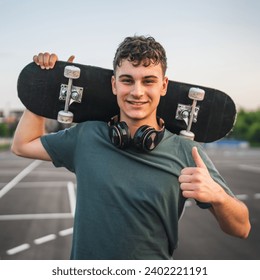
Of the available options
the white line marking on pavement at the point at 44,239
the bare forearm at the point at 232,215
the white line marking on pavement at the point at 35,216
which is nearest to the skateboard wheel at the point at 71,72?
the bare forearm at the point at 232,215

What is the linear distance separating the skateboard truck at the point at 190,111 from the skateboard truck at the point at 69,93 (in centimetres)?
55

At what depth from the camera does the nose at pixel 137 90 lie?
4.58ft

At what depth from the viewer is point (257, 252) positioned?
18.4ft

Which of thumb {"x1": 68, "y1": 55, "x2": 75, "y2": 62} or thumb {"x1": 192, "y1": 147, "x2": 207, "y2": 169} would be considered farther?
thumb {"x1": 68, "y1": 55, "x2": 75, "y2": 62}

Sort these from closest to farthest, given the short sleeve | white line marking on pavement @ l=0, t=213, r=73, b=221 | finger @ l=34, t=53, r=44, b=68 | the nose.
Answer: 1. the nose
2. the short sleeve
3. finger @ l=34, t=53, r=44, b=68
4. white line marking on pavement @ l=0, t=213, r=73, b=221

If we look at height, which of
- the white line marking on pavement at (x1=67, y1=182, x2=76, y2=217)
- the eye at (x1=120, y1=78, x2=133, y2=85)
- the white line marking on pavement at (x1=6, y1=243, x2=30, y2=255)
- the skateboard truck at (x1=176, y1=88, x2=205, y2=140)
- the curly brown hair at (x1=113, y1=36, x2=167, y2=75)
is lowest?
the white line marking on pavement at (x1=67, y1=182, x2=76, y2=217)

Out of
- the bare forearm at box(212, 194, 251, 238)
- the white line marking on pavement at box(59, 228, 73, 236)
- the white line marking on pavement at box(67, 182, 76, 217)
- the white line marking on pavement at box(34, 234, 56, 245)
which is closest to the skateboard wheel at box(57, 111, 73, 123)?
the bare forearm at box(212, 194, 251, 238)

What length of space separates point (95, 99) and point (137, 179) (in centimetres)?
64

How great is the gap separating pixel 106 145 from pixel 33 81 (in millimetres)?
645

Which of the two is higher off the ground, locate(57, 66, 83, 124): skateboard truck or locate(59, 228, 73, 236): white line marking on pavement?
locate(57, 66, 83, 124): skateboard truck

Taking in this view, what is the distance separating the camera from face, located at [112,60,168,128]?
1411mm

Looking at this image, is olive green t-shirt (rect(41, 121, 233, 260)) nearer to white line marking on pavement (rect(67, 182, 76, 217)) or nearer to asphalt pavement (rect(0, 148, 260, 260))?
asphalt pavement (rect(0, 148, 260, 260))

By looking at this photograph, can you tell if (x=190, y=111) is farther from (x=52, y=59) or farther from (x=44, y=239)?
(x=44, y=239)

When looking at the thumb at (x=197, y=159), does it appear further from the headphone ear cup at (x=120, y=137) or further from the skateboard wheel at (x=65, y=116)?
the skateboard wheel at (x=65, y=116)
